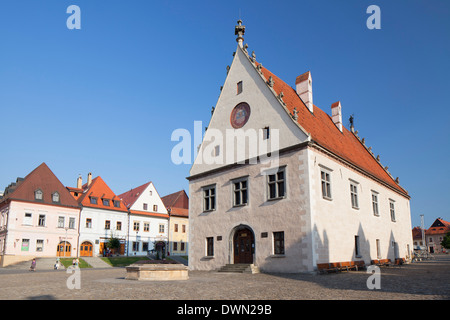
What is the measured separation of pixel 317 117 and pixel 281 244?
12.3 m

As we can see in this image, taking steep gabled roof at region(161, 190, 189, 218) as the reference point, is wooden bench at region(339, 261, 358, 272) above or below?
below

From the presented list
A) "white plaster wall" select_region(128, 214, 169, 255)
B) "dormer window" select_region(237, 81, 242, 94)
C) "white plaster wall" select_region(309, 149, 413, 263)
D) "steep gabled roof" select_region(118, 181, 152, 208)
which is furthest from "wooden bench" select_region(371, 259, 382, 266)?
"steep gabled roof" select_region(118, 181, 152, 208)

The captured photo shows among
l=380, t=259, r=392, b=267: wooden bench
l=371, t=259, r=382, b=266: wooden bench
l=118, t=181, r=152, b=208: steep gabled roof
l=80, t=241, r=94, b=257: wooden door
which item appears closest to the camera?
l=371, t=259, r=382, b=266: wooden bench

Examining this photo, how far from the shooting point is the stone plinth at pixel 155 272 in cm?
1591

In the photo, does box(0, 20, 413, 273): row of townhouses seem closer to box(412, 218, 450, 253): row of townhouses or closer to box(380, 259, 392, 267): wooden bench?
box(380, 259, 392, 267): wooden bench

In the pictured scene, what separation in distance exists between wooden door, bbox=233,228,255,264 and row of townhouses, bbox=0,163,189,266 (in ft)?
45.7

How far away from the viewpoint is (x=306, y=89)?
29.7m

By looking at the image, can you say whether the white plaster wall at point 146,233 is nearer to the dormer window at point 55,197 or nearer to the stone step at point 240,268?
the dormer window at point 55,197

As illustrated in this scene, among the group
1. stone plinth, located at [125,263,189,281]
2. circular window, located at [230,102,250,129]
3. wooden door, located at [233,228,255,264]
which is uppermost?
circular window, located at [230,102,250,129]

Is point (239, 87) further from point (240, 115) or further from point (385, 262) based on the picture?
point (385, 262)

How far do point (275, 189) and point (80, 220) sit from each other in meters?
35.0

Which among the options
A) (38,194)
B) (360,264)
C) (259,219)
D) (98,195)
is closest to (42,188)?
(38,194)

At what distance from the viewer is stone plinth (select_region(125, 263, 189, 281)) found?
15.9m

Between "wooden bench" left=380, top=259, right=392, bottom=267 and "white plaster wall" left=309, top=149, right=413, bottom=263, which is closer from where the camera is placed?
"white plaster wall" left=309, top=149, right=413, bottom=263
